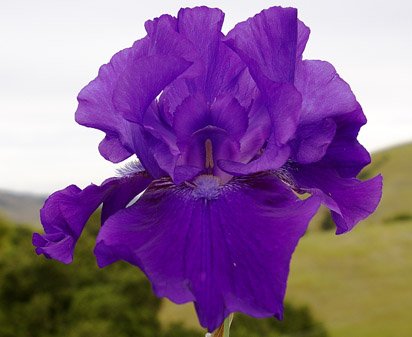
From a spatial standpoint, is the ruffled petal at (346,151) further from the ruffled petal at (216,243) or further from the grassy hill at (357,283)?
the grassy hill at (357,283)

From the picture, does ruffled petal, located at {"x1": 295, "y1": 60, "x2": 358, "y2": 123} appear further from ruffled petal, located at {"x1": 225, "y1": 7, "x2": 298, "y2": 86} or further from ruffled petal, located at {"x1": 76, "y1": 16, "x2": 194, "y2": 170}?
ruffled petal, located at {"x1": 76, "y1": 16, "x2": 194, "y2": 170}

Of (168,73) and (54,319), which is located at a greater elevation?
(168,73)

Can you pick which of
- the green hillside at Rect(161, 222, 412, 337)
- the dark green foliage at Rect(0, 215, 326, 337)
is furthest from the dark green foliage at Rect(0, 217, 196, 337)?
the green hillside at Rect(161, 222, 412, 337)

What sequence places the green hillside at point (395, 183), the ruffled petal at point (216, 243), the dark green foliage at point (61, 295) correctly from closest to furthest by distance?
the ruffled petal at point (216, 243)
the dark green foliage at point (61, 295)
the green hillside at point (395, 183)

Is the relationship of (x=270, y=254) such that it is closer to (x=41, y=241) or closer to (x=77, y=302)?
(x=41, y=241)

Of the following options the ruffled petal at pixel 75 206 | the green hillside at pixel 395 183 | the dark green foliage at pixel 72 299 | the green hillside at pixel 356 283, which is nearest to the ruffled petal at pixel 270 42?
the ruffled petal at pixel 75 206

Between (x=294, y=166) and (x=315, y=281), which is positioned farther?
(x=315, y=281)

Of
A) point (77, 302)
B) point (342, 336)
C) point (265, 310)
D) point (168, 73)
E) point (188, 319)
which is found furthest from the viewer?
point (188, 319)

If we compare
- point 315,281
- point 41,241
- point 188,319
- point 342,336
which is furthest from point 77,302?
point 41,241
